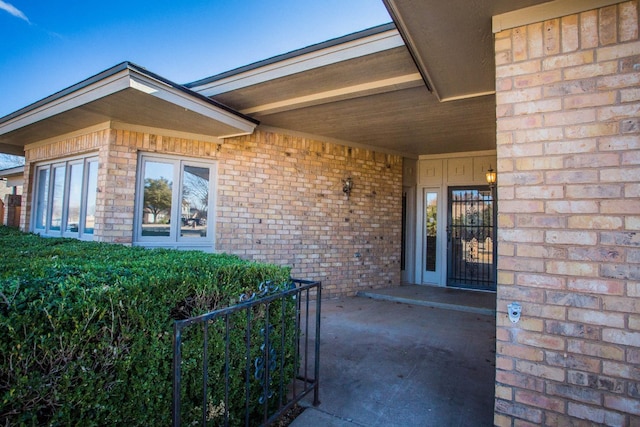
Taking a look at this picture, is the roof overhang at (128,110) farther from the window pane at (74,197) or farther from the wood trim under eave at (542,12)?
the wood trim under eave at (542,12)

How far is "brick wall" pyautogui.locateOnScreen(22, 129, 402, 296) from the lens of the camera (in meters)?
4.63

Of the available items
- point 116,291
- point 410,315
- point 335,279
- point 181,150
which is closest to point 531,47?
point 116,291

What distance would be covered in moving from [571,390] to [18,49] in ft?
63.7

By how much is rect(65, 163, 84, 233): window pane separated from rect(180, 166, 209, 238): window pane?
1.64 m

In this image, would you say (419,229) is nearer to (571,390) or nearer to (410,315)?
(410,315)

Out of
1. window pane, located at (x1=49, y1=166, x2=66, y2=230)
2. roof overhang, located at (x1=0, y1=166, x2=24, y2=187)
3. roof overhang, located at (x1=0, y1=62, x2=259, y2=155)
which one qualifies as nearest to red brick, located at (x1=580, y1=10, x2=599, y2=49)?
roof overhang, located at (x1=0, y1=62, x2=259, y2=155)

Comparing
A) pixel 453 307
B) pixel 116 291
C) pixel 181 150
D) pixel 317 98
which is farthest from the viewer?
pixel 453 307

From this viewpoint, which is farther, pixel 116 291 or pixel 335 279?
pixel 335 279

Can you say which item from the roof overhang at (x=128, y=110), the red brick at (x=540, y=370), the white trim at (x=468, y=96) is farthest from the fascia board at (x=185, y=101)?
the red brick at (x=540, y=370)

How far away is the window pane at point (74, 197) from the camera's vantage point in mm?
5258

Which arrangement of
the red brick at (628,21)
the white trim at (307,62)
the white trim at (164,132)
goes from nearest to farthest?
the red brick at (628,21) < the white trim at (307,62) < the white trim at (164,132)

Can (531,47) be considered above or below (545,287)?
above

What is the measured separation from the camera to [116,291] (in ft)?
4.84

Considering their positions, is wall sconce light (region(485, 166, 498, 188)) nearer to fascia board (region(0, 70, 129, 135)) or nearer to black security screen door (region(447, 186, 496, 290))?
black security screen door (region(447, 186, 496, 290))
